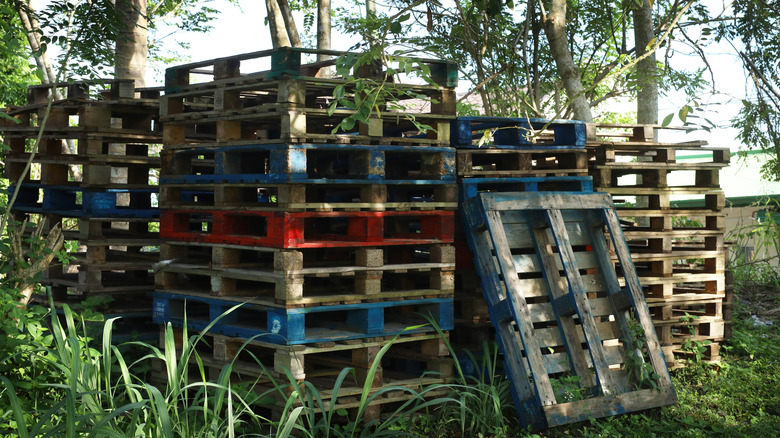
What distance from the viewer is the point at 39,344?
527 cm

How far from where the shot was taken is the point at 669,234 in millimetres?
7395

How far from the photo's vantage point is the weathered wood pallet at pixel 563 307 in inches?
219

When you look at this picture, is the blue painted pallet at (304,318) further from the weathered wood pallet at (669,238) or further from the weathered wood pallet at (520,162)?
the weathered wood pallet at (669,238)

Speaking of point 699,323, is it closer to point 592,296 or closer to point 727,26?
point 592,296

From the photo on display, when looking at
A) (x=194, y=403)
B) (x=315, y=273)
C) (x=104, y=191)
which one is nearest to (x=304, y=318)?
(x=315, y=273)

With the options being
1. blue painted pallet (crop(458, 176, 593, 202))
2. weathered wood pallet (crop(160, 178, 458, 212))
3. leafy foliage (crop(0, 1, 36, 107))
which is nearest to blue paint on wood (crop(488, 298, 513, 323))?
weathered wood pallet (crop(160, 178, 458, 212))

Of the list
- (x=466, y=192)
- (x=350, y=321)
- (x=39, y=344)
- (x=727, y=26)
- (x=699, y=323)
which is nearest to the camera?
(x=39, y=344)

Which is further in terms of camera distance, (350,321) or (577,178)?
(577,178)

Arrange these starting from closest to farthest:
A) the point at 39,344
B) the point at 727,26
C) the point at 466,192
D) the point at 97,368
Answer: the point at 97,368, the point at 39,344, the point at 466,192, the point at 727,26

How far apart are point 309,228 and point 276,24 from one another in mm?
7274

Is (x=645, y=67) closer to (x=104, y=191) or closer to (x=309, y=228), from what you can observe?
(x=309, y=228)

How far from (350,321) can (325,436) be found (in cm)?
88

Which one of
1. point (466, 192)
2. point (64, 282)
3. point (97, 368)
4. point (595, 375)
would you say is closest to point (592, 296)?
point (595, 375)

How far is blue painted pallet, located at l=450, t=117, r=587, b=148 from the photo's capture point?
6.37 metres
